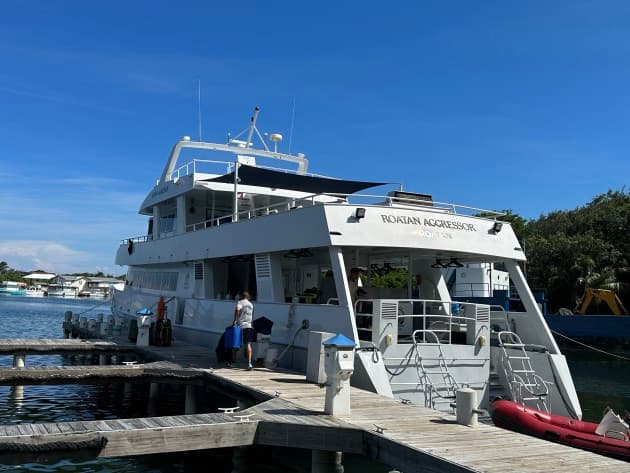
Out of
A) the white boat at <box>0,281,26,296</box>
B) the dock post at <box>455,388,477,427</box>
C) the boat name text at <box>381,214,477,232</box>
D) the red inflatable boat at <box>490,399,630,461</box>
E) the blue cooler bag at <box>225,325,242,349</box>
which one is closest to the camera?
the dock post at <box>455,388,477,427</box>

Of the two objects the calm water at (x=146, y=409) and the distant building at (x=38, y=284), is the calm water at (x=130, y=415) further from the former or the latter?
the distant building at (x=38, y=284)

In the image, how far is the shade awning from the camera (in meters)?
16.6

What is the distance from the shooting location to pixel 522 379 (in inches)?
451

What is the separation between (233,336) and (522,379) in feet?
18.2

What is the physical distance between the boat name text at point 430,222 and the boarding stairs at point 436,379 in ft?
7.06

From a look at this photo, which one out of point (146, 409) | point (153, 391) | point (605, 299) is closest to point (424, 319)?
point (153, 391)

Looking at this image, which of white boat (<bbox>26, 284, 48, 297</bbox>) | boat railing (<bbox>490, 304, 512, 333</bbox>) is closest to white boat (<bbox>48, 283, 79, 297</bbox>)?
white boat (<bbox>26, 284, 48, 297</bbox>)

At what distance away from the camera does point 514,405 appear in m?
9.64

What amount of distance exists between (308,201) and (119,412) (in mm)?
7597

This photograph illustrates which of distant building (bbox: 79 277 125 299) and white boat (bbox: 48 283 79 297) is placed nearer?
distant building (bbox: 79 277 125 299)

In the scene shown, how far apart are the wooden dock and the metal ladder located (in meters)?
3.37

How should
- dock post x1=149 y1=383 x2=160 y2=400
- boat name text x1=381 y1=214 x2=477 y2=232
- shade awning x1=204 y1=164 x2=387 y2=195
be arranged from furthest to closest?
1. shade awning x1=204 y1=164 x2=387 y2=195
2. dock post x1=149 y1=383 x2=160 y2=400
3. boat name text x1=381 y1=214 x2=477 y2=232

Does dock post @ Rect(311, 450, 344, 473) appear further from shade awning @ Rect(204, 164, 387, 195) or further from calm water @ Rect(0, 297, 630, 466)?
shade awning @ Rect(204, 164, 387, 195)

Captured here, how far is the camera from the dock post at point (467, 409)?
761 cm
